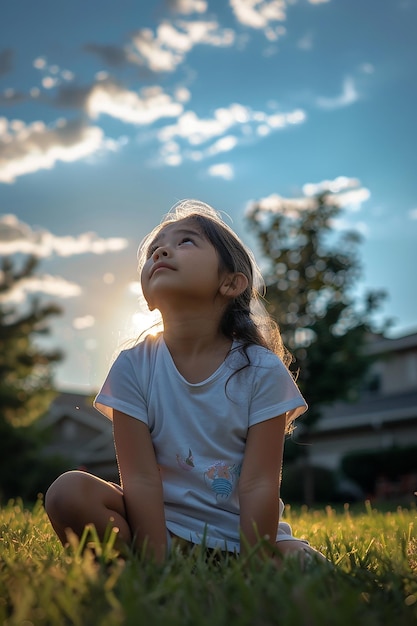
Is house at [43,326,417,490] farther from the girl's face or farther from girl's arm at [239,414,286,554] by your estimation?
girl's arm at [239,414,286,554]

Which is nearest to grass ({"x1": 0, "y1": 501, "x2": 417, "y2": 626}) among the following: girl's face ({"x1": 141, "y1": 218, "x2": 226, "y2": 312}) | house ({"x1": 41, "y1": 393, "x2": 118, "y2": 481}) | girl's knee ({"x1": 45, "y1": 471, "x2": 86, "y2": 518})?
girl's knee ({"x1": 45, "y1": 471, "x2": 86, "y2": 518})

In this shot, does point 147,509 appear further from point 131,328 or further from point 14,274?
point 14,274

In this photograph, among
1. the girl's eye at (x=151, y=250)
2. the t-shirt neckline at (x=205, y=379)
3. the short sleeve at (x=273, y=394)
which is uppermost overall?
the girl's eye at (x=151, y=250)

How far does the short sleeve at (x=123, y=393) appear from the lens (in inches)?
105

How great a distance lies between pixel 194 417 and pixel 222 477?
0.79ft

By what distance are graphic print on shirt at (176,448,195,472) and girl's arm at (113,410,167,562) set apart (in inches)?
4.0

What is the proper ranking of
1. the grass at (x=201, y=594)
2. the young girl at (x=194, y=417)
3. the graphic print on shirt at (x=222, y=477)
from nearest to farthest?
the grass at (x=201, y=594) → the young girl at (x=194, y=417) → the graphic print on shirt at (x=222, y=477)

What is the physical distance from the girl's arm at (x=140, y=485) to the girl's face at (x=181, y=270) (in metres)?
0.48

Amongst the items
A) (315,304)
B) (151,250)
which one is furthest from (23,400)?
(151,250)

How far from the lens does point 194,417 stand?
2.68 m

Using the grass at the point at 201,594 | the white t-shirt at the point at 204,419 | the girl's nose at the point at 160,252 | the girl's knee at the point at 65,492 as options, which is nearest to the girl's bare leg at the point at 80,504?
the girl's knee at the point at 65,492

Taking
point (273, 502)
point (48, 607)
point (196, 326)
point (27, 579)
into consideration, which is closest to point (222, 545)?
point (273, 502)

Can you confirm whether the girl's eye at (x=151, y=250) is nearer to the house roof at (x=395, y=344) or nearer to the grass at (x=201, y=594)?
the grass at (x=201, y=594)

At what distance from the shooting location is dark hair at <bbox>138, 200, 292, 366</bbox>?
9.65ft
